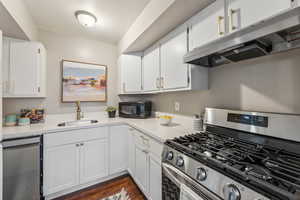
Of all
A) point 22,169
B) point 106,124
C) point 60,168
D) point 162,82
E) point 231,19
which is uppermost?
point 231,19

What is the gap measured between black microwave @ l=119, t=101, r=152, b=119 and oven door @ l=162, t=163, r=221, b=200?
1246mm

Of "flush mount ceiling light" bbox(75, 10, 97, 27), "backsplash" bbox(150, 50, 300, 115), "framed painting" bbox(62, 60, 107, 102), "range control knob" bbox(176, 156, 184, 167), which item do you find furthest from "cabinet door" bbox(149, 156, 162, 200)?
"flush mount ceiling light" bbox(75, 10, 97, 27)

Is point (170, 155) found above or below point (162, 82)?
below

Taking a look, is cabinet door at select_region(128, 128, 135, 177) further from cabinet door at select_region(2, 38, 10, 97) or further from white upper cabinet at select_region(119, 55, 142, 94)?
cabinet door at select_region(2, 38, 10, 97)

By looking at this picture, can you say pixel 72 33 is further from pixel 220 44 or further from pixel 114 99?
pixel 220 44

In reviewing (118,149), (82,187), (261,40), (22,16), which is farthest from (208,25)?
(82,187)

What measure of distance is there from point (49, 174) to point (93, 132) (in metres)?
0.66

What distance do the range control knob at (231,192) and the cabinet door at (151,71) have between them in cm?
136

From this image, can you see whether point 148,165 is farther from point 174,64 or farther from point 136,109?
point 174,64

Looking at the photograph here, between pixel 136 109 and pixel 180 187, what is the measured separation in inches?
59.2

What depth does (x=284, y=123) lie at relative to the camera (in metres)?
0.86

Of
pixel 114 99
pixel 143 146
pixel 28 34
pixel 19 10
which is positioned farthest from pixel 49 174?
pixel 19 10

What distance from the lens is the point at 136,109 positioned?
2246mm

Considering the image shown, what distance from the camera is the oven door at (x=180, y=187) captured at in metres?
0.74
